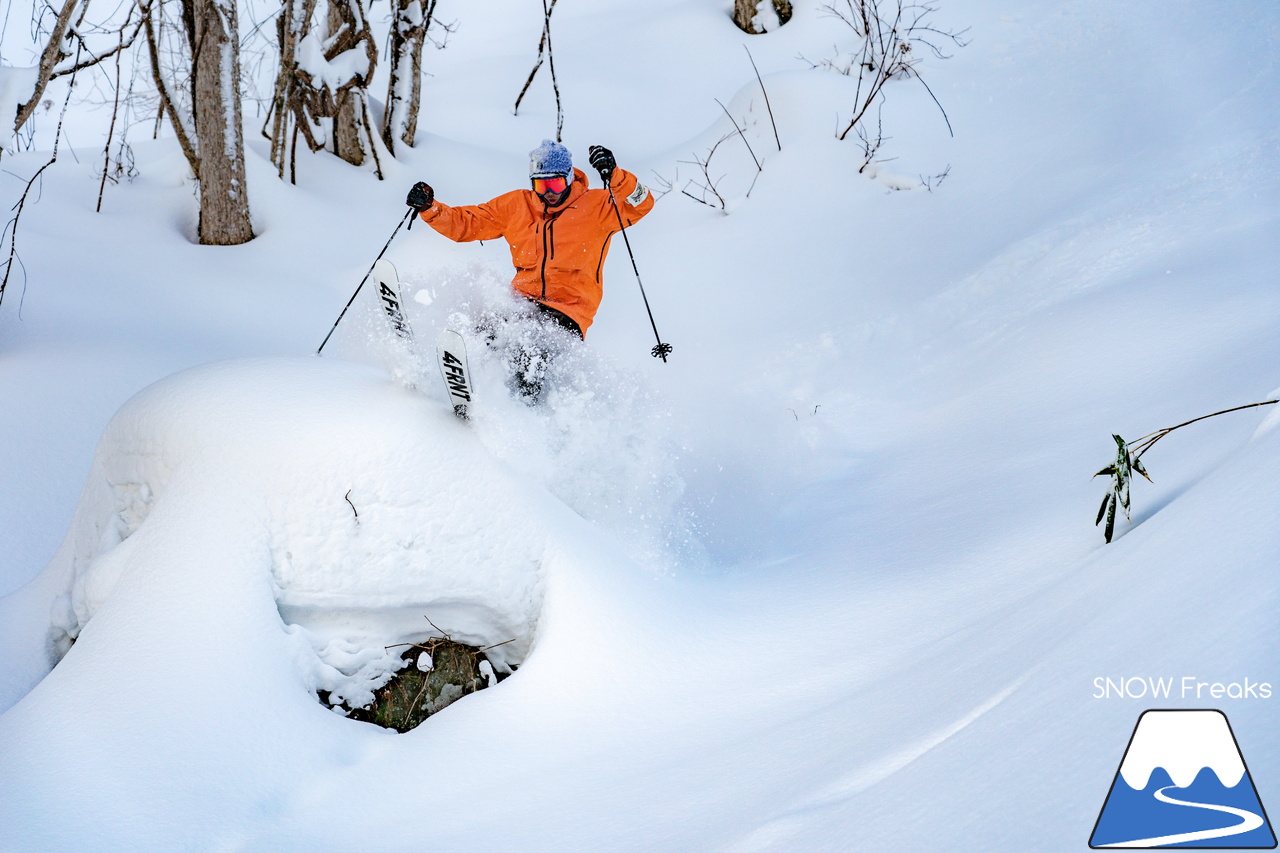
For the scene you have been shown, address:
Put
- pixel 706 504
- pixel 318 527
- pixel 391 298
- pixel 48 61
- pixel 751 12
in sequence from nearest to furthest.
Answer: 1. pixel 318 527
2. pixel 391 298
3. pixel 706 504
4. pixel 48 61
5. pixel 751 12

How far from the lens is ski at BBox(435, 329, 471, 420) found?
10.8ft

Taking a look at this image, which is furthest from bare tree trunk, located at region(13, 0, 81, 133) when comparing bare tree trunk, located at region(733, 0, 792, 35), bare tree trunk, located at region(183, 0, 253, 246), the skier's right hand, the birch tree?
bare tree trunk, located at region(733, 0, 792, 35)

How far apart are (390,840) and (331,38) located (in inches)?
307

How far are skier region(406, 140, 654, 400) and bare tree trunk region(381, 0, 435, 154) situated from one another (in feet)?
15.0

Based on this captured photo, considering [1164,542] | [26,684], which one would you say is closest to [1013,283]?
[1164,542]

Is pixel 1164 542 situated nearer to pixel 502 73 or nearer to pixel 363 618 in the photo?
pixel 363 618

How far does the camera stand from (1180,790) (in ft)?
4.86

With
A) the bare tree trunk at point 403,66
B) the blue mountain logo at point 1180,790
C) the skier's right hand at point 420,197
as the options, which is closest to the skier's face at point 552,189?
the skier's right hand at point 420,197

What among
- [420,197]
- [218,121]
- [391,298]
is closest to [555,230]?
[420,197]

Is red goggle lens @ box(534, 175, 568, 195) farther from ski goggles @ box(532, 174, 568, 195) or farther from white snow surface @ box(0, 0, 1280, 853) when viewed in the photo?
white snow surface @ box(0, 0, 1280, 853)

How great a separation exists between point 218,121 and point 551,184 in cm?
354

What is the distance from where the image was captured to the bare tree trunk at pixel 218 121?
6410 millimetres

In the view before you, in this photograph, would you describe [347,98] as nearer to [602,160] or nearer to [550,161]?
[550,161]

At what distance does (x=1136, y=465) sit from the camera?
7.72 feet
